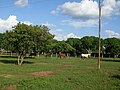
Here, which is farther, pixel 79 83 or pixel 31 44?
pixel 31 44

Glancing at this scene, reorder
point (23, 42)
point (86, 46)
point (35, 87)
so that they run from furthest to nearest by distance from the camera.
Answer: point (86, 46)
point (23, 42)
point (35, 87)

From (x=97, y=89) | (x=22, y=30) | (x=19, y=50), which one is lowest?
(x=97, y=89)

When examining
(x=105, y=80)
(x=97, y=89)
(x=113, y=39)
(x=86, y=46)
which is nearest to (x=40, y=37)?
(x=105, y=80)

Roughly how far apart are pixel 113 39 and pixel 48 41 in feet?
341

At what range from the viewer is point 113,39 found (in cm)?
15075

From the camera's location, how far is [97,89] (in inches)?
781

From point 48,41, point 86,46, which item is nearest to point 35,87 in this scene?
point 48,41

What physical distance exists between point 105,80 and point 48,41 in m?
28.6

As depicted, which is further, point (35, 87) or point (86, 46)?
point (86, 46)

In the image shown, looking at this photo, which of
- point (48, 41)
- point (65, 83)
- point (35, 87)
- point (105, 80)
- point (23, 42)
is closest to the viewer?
point (35, 87)

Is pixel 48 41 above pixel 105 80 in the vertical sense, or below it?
above

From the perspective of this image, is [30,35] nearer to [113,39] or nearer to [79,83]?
[79,83]

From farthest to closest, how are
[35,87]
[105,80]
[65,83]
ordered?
1. [105,80]
2. [65,83]
3. [35,87]

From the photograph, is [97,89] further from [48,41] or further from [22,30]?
[48,41]
